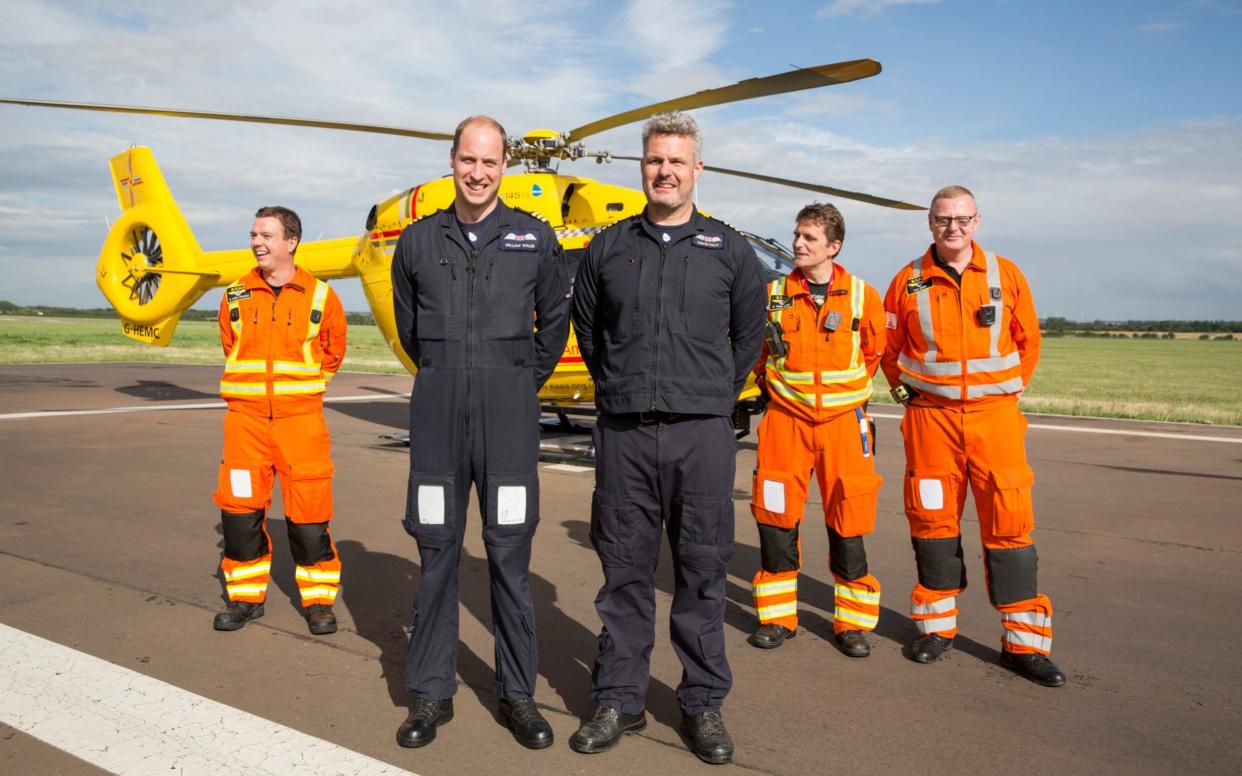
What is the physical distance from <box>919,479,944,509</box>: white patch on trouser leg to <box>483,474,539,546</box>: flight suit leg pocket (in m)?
1.85

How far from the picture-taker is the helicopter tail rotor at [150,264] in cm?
1307

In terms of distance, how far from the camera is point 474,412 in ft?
10.4

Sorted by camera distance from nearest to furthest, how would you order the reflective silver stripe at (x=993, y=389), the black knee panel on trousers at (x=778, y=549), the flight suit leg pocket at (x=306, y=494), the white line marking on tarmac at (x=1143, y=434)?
the reflective silver stripe at (x=993, y=389) < the black knee panel on trousers at (x=778, y=549) < the flight suit leg pocket at (x=306, y=494) < the white line marking on tarmac at (x=1143, y=434)

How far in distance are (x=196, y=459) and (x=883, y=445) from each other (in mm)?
7844

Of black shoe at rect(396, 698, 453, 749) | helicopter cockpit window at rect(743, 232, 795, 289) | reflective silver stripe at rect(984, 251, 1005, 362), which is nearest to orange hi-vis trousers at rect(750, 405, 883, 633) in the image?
reflective silver stripe at rect(984, 251, 1005, 362)

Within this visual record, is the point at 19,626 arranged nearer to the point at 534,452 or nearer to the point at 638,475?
the point at 534,452

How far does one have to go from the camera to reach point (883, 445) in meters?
11.1

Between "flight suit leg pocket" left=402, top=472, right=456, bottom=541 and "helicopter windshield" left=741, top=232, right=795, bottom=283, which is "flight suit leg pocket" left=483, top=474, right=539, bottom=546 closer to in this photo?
"flight suit leg pocket" left=402, top=472, right=456, bottom=541

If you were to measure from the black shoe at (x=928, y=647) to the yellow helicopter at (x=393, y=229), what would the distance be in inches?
142

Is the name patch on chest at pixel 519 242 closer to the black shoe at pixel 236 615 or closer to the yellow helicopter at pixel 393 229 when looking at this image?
the black shoe at pixel 236 615

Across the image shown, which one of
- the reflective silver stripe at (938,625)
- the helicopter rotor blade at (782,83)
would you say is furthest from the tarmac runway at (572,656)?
the helicopter rotor blade at (782,83)

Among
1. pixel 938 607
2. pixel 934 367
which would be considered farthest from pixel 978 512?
pixel 934 367

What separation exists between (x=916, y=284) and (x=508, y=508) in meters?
2.19

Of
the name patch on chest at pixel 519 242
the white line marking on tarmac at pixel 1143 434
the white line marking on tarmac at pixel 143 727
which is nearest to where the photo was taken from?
the white line marking on tarmac at pixel 143 727
